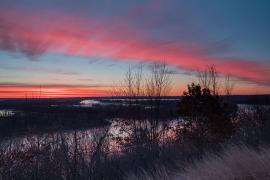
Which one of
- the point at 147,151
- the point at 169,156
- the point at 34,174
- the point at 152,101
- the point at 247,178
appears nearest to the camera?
the point at 247,178

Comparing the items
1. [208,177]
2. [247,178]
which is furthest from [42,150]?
[247,178]

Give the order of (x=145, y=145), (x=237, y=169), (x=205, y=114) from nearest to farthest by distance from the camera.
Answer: (x=237, y=169) < (x=145, y=145) < (x=205, y=114)

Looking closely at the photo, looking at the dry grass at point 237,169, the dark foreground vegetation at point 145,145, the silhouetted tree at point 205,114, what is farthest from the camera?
the silhouetted tree at point 205,114

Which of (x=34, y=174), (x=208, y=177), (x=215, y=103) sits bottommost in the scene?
(x=34, y=174)

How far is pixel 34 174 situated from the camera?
10648mm

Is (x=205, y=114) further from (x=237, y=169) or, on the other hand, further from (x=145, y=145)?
(x=237, y=169)

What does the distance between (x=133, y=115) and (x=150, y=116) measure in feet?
3.64

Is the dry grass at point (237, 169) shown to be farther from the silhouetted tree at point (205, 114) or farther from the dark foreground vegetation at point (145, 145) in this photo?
the silhouetted tree at point (205, 114)

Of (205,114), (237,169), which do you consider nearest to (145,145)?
(205,114)

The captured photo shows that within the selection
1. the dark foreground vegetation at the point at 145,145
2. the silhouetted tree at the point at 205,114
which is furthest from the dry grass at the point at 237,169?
the silhouetted tree at the point at 205,114

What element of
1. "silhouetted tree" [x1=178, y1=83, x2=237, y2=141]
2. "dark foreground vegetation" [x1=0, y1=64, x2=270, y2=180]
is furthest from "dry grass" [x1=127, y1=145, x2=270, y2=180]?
"silhouetted tree" [x1=178, y1=83, x2=237, y2=141]

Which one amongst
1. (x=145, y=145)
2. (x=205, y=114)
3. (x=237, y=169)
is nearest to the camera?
→ (x=237, y=169)

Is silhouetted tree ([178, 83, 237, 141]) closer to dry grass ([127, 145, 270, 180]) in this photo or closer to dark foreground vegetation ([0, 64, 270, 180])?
dark foreground vegetation ([0, 64, 270, 180])

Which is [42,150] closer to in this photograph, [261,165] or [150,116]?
[261,165]
